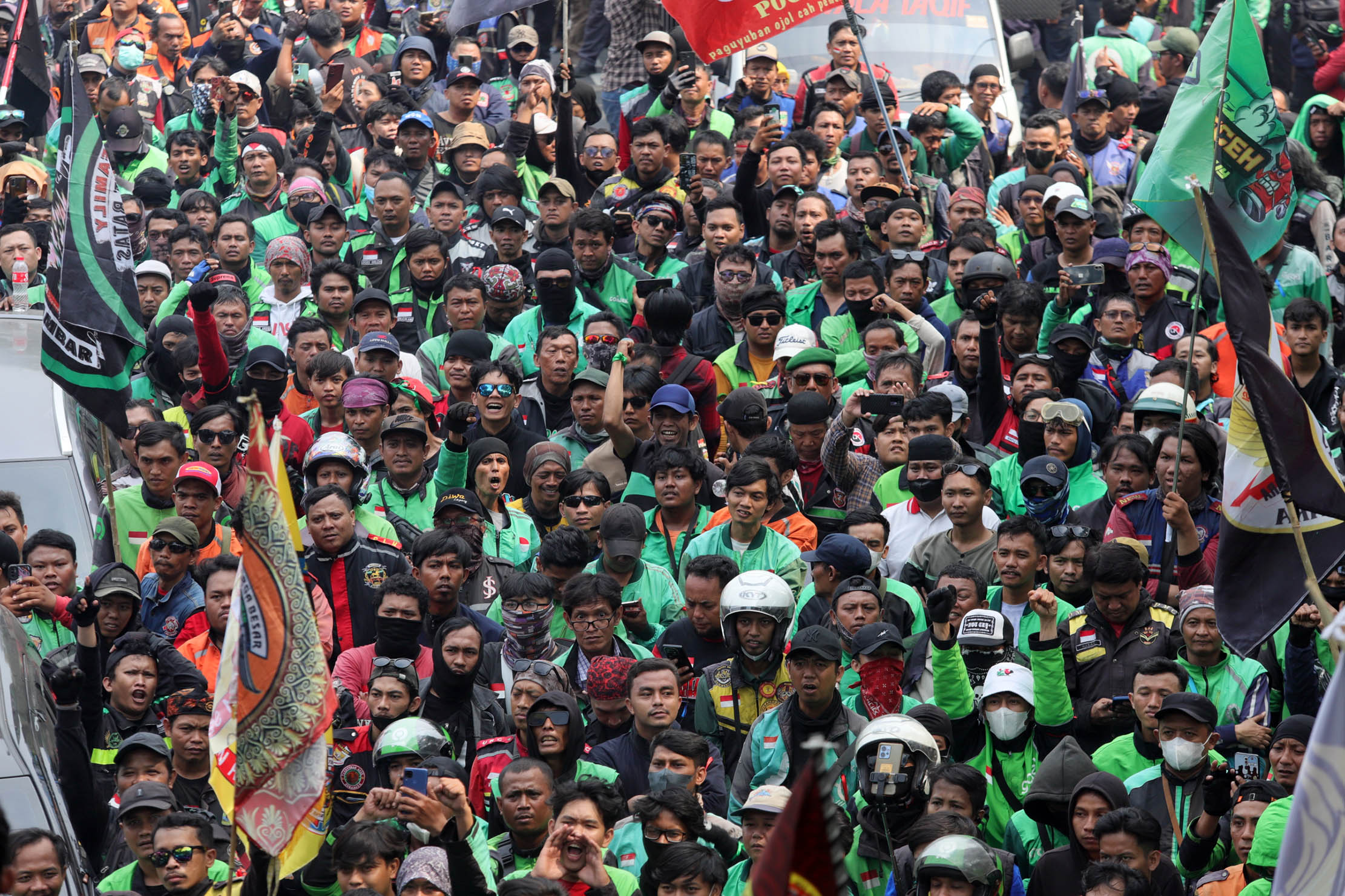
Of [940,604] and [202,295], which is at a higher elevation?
[202,295]

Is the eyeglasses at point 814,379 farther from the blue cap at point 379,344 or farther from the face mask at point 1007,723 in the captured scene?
the face mask at point 1007,723

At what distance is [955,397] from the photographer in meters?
10.2

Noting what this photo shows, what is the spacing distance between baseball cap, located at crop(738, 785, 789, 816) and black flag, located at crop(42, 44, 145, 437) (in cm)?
381

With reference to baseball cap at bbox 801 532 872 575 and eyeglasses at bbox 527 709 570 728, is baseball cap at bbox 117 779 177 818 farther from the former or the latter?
baseball cap at bbox 801 532 872 575

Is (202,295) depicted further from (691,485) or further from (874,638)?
(874,638)

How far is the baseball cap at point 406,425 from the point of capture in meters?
10.1

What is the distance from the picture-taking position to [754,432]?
A: 33.4 feet

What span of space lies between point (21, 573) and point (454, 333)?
116 inches

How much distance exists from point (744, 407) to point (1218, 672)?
3036 mm

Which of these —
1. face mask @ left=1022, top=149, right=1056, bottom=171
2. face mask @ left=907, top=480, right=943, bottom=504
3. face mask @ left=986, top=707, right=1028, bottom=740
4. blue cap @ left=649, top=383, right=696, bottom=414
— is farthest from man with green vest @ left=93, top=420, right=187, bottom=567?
face mask @ left=1022, top=149, right=1056, bottom=171

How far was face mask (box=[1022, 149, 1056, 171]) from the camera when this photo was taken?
43.2 feet

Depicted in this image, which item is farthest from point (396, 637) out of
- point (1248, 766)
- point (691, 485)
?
point (1248, 766)

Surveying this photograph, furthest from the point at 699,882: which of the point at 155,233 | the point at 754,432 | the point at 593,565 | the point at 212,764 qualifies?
the point at 155,233

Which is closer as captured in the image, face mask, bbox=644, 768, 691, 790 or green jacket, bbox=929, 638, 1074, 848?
face mask, bbox=644, 768, 691, 790
